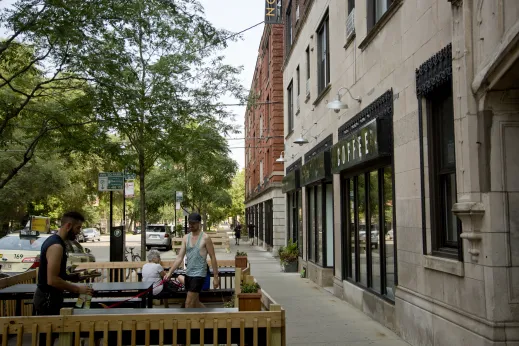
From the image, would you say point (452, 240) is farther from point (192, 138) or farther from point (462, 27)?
point (192, 138)

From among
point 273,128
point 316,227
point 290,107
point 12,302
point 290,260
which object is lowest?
point 290,260

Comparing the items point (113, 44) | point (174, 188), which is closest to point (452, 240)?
point (113, 44)

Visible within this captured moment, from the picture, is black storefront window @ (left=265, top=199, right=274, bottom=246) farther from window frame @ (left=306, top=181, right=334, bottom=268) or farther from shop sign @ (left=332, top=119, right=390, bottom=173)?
shop sign @ (left=332, top=119, right=390, bottom=173)

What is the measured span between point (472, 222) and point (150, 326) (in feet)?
11.4

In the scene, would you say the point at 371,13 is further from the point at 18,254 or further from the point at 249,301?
the point at 18,254

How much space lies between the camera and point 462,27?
19.6 feet

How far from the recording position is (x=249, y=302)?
5293 millimetres

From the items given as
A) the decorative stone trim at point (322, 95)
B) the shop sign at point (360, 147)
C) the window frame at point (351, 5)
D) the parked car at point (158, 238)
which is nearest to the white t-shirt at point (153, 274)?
the shop sign at point (360, 147)

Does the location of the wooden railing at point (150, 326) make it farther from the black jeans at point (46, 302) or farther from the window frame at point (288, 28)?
the window frame at point (288, 28)

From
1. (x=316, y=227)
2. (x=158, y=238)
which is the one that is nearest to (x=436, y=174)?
(x=316, y=227)

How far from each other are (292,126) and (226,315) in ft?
57.3

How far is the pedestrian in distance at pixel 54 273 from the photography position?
5520 millimetres

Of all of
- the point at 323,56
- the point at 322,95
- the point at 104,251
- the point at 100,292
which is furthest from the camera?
the point at 104,251

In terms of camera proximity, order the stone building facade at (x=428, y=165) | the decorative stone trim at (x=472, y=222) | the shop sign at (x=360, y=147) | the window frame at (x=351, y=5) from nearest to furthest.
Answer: the stone building facade at (x=428, y=165)
the decorative stone trim at (x=472, y=222)
the shop sign at (x=360, y=147)
the window frame at (x=351, y=5)
